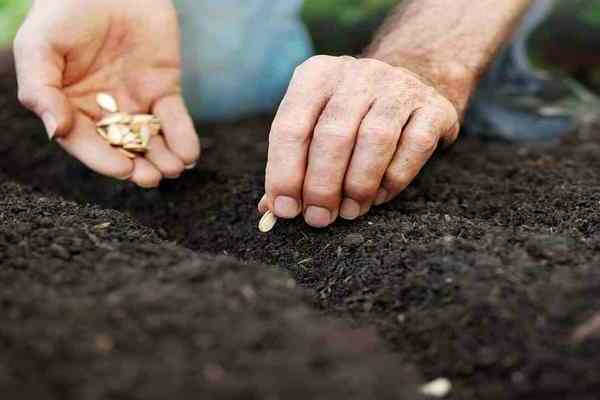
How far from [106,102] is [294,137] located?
0.85 metres

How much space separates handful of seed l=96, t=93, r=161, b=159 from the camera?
6.31 feet

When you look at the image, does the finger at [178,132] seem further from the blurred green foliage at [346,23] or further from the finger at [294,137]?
the blurred green foliage at [346,23]

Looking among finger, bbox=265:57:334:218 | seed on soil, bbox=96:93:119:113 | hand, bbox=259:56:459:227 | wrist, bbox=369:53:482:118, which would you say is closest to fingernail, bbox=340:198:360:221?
hand, bbox=259:56:459:227

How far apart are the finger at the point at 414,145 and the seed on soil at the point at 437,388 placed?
558 millimetres

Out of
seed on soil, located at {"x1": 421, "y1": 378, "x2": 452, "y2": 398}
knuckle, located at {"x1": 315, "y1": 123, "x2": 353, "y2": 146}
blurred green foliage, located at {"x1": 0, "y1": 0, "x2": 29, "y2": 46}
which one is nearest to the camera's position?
seed on soil, located at {"x1": 421, "y1": 378, "x2": 452, "y2": 398}

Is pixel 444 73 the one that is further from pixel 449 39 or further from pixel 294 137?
pixel 294 137

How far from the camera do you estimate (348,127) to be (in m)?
1.44

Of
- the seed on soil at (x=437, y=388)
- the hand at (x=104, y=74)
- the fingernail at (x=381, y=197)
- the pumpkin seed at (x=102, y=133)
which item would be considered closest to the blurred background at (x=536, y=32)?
the hand at (x=104, y=74)

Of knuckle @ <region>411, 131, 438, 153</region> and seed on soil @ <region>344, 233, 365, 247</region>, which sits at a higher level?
knuckle @ <region>411, 131, 438, 153</region>

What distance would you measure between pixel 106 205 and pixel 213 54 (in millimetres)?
897

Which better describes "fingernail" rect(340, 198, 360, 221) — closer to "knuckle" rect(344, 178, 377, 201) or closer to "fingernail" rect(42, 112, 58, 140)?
"knuckle" rect(344, 178, 377, 201)

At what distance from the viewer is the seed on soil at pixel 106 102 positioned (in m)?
2.03

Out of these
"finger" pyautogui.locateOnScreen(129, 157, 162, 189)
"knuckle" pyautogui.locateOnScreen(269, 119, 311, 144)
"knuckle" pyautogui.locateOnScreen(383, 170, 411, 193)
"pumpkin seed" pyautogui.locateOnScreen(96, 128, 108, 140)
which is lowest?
"finger" pyautogui.locateOnScreen(129, 157, 162, 189)

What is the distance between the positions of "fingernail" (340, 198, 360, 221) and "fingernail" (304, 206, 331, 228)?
4cm
